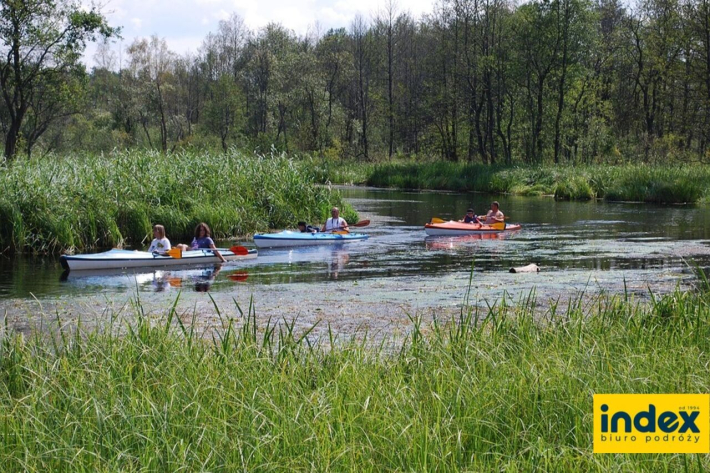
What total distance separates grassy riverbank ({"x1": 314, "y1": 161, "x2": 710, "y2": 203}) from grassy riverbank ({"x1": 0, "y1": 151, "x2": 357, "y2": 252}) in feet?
8.16

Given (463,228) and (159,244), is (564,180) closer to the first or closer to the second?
(463,228)

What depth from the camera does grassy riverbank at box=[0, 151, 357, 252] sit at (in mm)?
15602

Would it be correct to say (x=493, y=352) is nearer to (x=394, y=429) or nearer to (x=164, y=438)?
(x=394, y=429)

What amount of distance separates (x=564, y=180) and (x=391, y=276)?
2347 centimetres

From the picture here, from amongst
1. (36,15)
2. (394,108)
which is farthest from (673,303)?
(394,108)

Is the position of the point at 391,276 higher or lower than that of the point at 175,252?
lower

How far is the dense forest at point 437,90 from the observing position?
37.8m

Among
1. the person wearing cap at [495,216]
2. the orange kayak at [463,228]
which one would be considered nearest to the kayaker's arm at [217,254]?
the orange kayak at [463,228]

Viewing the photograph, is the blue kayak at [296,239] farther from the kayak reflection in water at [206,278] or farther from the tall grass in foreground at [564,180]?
the tall grass in foreground at [564,180]

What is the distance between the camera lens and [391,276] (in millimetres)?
13273

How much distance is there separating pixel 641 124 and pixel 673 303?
149 feet

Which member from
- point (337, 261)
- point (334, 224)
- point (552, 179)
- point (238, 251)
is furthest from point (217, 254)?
point (552, 179)

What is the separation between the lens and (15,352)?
5.69 m

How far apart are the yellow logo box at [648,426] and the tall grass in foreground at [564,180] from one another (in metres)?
27.3
